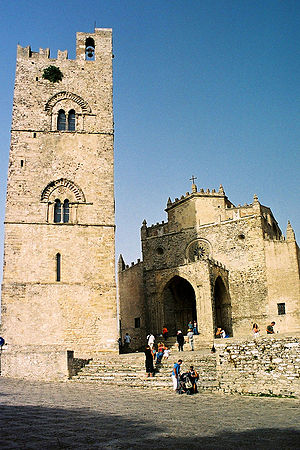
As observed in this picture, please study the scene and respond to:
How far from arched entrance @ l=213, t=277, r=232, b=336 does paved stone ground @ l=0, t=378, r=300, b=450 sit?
1664cm

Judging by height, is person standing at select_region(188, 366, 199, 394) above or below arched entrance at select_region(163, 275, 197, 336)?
below

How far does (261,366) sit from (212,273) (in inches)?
608

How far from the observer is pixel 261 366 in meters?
12.5

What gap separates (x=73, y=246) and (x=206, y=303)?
29.1 ft

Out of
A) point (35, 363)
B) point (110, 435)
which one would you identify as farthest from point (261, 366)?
point (35, 363)

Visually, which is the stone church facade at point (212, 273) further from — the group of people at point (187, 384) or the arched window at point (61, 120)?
the group of people at point (187, 384)

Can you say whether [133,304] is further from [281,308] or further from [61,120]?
[61,120]

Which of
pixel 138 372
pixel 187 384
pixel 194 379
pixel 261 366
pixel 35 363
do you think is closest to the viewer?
pixel 261 366

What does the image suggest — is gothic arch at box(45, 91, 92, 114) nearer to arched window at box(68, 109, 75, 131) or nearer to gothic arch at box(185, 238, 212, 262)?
arched window at box(68, 109, 75, 131)

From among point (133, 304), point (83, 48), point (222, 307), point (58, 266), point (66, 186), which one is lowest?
point (222, 307)

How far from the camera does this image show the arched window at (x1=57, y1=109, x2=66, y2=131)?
79.4ft

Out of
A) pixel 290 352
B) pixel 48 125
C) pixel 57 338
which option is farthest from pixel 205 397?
pixel 48 125

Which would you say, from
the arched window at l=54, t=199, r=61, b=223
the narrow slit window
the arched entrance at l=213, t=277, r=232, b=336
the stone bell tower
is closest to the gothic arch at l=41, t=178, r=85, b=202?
the stone bell tower

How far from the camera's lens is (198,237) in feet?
106
